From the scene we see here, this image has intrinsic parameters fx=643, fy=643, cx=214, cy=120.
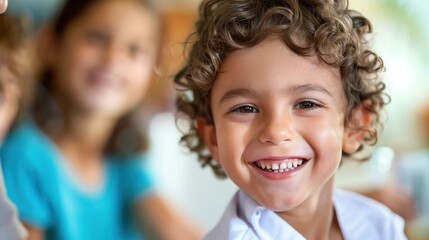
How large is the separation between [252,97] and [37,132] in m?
0.74

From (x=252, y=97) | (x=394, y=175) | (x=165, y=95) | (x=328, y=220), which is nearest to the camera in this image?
(x=252, y=97)

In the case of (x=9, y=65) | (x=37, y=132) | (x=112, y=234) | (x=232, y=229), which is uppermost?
(x=9, y=65)

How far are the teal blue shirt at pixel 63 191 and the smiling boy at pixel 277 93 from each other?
23.3 inches

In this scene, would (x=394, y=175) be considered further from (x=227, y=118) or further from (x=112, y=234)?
(x=227, y=118)

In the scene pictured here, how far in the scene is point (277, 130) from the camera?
579 millimetres

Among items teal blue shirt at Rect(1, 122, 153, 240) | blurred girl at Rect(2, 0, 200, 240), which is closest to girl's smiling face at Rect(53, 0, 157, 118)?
blurred girl at Rect(2, 0, 200, 240)

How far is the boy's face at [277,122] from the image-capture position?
59 cm

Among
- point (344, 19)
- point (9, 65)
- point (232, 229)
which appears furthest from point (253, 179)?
point (9, 65)

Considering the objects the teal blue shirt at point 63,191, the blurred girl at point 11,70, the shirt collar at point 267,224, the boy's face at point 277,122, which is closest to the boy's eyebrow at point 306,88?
the boy's face at point 277,122

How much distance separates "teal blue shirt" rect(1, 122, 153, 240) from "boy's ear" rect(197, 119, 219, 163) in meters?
0.50

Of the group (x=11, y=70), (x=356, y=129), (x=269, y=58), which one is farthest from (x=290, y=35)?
(x=11, y=70)

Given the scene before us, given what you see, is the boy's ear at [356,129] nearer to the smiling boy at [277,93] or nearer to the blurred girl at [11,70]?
the smiling boy at [277,93]

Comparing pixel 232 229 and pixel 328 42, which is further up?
pixel 328 42

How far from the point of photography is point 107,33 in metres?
1.27
